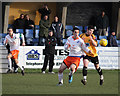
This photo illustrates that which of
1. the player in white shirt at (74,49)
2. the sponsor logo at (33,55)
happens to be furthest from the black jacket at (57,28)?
the player in white shirt at (74,49)

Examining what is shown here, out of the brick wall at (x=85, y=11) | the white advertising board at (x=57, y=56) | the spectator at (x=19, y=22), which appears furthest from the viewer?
the brick wall at (x=85, y=11)

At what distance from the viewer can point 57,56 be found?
67.2 ft

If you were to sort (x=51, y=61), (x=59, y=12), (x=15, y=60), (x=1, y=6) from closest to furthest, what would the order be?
(x=15, y=60) < (x=51, y=61) < (x=1, y=6) < (x=59, y=12)

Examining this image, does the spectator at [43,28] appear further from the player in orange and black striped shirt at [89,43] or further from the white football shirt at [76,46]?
the white football shirt at [76,46]

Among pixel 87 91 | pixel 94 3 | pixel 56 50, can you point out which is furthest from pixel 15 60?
pixel 94 3

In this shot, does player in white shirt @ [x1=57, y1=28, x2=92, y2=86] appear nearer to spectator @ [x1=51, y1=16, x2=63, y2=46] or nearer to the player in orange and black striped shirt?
the player in orange and black striped shirt

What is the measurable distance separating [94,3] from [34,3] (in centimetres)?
421

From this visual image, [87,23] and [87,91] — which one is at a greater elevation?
[87,23]

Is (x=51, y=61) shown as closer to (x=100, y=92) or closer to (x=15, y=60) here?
(x=15, y=60)

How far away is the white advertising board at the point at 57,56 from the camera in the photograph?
2016 centimetres

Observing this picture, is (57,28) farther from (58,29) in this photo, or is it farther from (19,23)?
(19,23)

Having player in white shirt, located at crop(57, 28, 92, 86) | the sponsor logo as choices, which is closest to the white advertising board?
the sponsor logo

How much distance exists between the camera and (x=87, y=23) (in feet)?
89.1

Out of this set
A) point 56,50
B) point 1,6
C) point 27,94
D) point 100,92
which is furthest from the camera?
point 1,6
